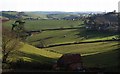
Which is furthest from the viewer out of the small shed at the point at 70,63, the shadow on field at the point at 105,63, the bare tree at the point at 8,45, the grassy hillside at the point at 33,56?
the grassy hillside at the point at 33,56

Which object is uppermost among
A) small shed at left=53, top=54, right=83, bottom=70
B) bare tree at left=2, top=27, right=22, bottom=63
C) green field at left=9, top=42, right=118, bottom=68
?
bare tree at left=2, top=27, right=22, bottom=63

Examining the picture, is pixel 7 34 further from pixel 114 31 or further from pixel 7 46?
pixel 114 31

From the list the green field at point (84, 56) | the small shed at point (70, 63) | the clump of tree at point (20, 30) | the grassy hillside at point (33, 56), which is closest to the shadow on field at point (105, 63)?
the green field at point (84, 56)

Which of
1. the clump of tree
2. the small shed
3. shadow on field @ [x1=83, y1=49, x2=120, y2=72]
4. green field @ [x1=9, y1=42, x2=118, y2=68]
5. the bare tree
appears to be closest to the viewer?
shadow on field @ [x1=83, y1=49, x2=120, y2=72]

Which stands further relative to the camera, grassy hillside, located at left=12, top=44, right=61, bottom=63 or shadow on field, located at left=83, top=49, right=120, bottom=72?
grassy hillside, located at left=12, top=44, right=61, bottom=63

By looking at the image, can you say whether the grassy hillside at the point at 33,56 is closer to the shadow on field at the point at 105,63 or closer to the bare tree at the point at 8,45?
the bare tree at the point at 8,45

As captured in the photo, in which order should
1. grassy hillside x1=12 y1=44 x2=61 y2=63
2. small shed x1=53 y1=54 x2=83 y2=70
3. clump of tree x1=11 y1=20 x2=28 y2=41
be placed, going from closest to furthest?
1. small shed x1=53 y1=54 x2=83 y2=70
2. grassy hillside x1=12 y1=44 x2=61 y2=63
3. clump of tree x1=11 y1=20 x2=28 y2=41

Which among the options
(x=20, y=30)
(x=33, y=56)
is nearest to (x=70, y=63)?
(x=33, y=56)

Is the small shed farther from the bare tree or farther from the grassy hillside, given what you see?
the bare tree

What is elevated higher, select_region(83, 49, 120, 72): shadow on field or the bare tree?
the bare tree

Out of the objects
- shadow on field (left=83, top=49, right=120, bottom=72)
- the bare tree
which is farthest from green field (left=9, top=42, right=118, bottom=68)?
the bare tree

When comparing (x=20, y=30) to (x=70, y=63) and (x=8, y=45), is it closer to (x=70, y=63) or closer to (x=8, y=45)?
(x=8, y=45)

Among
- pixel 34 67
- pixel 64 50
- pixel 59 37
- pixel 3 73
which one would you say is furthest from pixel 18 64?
pixel 59 37
